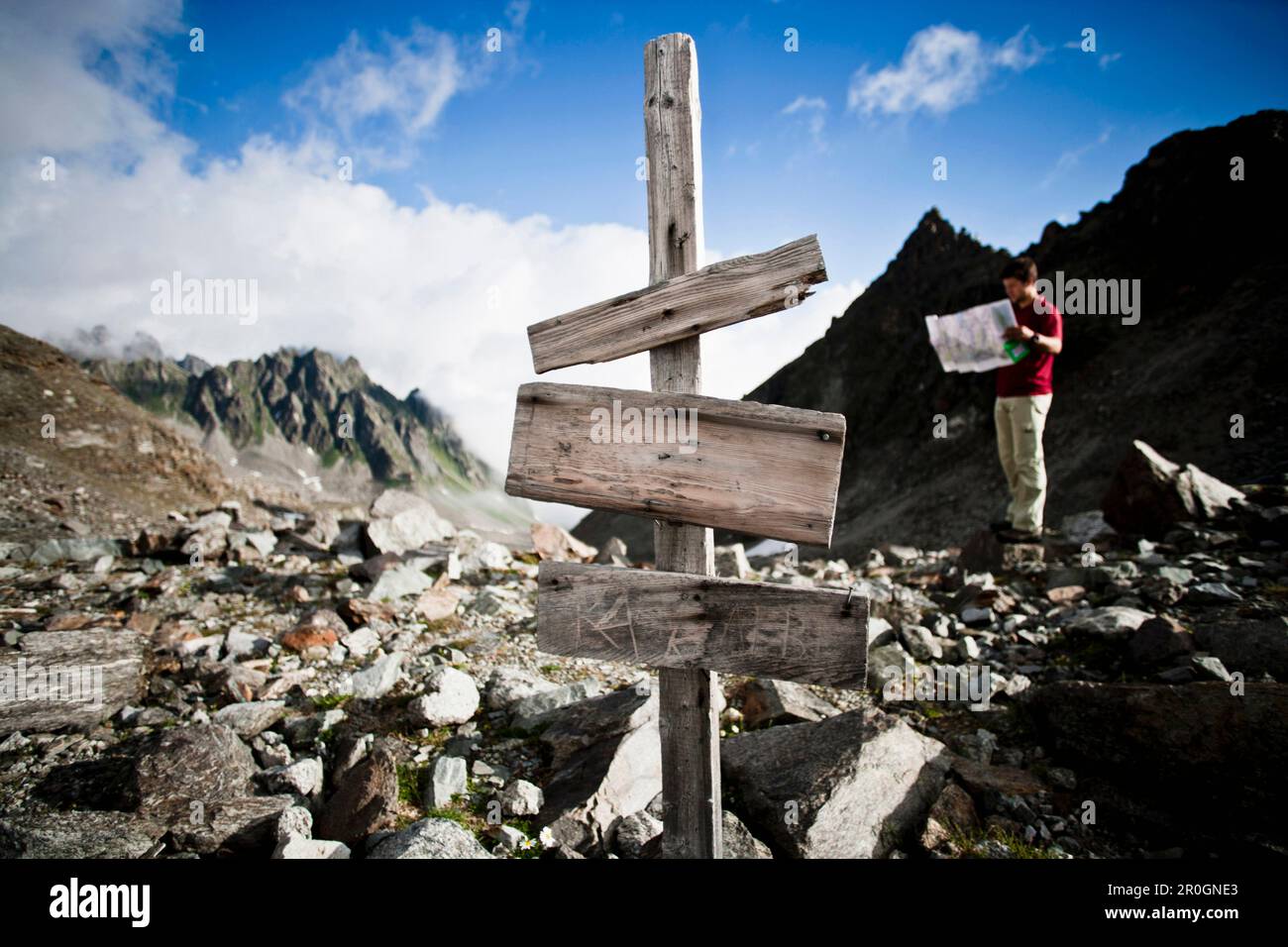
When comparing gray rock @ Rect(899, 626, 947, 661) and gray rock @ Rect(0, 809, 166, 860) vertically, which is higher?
gray rock @ Rect(899, 626, 947, 661)

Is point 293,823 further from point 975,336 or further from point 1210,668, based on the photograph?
point 975,336

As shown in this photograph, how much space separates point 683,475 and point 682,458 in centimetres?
7

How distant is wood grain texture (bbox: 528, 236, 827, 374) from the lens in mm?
2414

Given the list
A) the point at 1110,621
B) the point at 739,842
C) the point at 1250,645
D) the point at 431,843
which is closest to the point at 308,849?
the point at 431,843

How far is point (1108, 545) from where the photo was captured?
770 cm

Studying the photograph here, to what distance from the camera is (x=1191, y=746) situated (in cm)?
342

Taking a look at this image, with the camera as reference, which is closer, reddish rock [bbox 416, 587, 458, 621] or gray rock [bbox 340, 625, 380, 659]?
gray rock [bbox 340, 625, 380, 659]

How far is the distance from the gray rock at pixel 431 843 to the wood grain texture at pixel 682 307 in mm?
2485

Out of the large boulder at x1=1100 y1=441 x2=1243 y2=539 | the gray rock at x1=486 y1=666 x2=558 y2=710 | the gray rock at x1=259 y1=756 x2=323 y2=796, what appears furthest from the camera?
the large boulder at x1=1100 y1=441 x2=1243 y2=539

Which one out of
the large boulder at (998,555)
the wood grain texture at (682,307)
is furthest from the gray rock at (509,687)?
the large boulder at (998,555)

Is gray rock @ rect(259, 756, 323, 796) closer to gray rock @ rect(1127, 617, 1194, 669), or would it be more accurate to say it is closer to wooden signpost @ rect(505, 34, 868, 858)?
wooden signpost @ rect(505, 34, 868, 858)

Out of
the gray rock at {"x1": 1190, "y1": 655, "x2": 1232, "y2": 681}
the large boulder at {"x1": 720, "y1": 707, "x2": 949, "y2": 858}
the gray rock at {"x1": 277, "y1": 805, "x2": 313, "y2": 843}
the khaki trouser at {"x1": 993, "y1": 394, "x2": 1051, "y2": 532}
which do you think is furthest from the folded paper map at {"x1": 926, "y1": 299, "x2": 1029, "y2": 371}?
the gray rock at {"x1": 277, "y1": 805, "x2": 313, "y2": 843}

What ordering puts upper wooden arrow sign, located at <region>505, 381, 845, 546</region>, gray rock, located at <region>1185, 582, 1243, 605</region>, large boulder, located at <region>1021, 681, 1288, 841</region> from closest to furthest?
1. upper wooden arrow sign, located at <region>505, 381, 845, 546</region>
2. large boulder, located at <region>1021, 681, 1288, 841</region>
3. gray rock, located at <region>1185, 582, 1243, 605</region>

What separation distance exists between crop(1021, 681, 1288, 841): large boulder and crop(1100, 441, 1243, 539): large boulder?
Result: 524 cm
